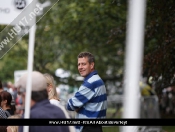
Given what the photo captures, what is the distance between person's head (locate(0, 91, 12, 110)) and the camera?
524 centimetres

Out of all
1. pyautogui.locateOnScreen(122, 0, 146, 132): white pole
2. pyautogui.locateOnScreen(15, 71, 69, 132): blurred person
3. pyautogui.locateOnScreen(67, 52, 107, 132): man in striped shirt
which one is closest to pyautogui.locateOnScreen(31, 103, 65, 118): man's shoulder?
pyautogui.locateOnScreen(15, 71, 69, 132): blurred person

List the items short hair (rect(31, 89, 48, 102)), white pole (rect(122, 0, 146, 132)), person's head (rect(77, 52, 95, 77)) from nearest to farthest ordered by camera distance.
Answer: white pole (rect(122, 0, 146, 132)) < short hair (rect(31, 89, 48, 102)) < person's head (rect(77, 52, 95, 77))

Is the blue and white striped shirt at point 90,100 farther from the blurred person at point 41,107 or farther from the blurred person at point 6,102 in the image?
the blurred person at point 6,102

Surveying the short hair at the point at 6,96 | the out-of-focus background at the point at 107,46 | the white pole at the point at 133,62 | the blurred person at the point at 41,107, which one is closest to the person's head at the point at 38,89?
the blurred person at the point at 41,107

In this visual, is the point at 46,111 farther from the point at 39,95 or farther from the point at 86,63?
the point at 86,63

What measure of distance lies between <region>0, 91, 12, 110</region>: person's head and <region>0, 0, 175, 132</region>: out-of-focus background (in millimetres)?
340

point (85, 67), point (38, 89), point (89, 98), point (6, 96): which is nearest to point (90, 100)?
point (89, 98)

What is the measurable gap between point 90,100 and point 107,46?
3.66 meters

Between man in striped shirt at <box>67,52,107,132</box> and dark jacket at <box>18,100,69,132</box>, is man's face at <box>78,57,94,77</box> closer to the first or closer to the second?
man in striped shirt at <box>67,52,107,132</box>

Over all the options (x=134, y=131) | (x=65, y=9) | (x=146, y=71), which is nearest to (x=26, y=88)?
(x=134, y=131)

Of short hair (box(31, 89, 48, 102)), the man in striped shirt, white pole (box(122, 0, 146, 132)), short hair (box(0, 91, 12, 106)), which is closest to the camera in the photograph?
white pole (box(122, 0, 146, 132))

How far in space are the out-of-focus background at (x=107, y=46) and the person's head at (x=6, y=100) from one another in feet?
1.11

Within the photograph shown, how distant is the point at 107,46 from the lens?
8219mm

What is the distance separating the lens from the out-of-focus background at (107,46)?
198 inches
